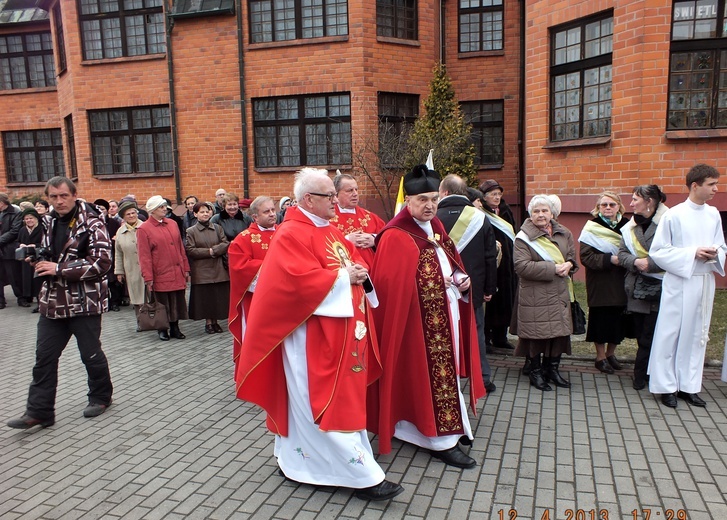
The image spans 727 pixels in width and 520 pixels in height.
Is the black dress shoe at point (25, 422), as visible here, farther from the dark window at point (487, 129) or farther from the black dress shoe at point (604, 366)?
the dark window at point (487, 129)

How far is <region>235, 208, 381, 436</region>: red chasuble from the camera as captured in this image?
340cm

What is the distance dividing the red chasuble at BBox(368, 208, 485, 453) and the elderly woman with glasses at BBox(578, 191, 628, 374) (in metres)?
2.33

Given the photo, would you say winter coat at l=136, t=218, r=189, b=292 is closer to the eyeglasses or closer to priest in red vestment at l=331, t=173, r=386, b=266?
priest in red vestment at l=331, t=173, r=386, b=266

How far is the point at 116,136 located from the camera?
52.2ft

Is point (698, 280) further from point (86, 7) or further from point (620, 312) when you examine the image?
point (86, 7)

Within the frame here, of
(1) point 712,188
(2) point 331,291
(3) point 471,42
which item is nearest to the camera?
(2) point 331,291

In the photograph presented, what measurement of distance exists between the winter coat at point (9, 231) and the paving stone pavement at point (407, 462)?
6.17 metres

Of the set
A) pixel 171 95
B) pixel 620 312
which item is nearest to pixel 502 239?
pixel 620 312

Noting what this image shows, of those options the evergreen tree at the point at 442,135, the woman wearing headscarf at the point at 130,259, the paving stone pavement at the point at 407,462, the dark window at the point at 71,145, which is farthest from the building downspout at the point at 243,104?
the paving stone pavement at the point at 407,462

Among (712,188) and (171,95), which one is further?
(171,95)

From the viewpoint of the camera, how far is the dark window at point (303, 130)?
14250mm

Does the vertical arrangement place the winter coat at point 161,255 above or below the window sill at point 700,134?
below

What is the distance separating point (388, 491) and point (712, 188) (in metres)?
3.80

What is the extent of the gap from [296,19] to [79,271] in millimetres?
11279
